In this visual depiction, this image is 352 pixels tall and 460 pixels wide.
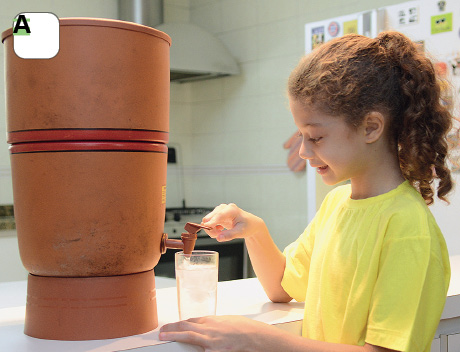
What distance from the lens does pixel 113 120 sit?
849 millimetres

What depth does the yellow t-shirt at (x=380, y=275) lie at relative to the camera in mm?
853

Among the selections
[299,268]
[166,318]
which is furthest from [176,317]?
[299,268]

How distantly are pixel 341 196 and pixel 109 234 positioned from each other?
17.5 inches

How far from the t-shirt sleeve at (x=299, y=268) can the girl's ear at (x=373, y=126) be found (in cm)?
28

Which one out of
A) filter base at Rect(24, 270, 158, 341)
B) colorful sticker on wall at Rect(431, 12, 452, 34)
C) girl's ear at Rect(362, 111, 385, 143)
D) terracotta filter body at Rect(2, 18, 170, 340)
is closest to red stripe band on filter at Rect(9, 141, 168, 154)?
terracotta filter body at Rect(2, 18, 170, 340)

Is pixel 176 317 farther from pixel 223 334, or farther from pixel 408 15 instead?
pixel 408 15

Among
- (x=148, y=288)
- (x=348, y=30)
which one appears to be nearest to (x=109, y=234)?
(x=148, y=288)

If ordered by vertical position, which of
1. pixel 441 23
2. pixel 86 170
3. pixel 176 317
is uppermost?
pixel 441 23

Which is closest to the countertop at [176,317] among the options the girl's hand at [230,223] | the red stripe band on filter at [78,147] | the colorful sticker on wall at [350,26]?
the girl's hand at [230,223]

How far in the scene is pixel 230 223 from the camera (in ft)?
3.68

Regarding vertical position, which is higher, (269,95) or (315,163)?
(269,95)

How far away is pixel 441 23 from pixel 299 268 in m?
1.39

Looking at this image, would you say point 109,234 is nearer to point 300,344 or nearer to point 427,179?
point 300,344

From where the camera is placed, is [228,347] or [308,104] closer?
[228,347]
